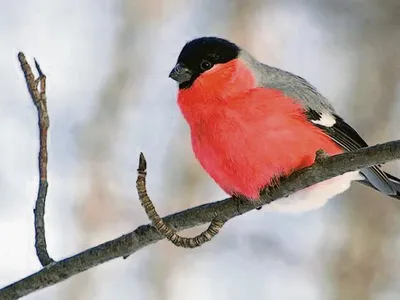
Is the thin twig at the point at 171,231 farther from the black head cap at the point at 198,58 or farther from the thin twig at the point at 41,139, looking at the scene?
the black head cap at the point at 198,58

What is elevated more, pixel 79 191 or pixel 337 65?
pixel 337 65

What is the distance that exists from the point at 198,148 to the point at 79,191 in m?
1.42

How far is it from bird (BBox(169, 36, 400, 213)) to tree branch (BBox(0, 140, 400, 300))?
6 centimetres

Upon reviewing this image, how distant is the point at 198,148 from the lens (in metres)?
1.12

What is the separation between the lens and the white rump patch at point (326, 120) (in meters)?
1.18

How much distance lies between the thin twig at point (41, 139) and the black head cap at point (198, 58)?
11.4 inches

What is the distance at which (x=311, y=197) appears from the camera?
117cm

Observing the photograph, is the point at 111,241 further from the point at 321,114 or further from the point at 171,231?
the point at 321,114

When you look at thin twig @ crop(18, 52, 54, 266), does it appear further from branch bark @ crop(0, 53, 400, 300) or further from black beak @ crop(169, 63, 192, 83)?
black beak @ crop(169, 63, 192, 83)

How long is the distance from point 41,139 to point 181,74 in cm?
31

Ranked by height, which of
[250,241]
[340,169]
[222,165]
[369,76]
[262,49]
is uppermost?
[262,49]

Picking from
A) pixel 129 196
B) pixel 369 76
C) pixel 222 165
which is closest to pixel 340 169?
pixel 222 165

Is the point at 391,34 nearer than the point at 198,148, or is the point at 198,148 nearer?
the point at 198,148

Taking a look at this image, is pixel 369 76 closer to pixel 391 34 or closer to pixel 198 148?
pixel 391 34
